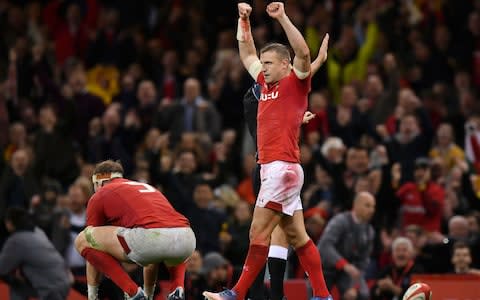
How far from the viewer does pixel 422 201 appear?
19.7 m

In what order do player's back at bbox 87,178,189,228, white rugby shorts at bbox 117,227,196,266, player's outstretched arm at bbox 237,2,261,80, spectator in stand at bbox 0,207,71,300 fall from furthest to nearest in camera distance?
spectator in stand at bbox 0,207,71,300, player's outstretched arm at bbox 237,2,261,80, player's back at bbox 87,178,189,228, white rugby shorts at bbox 117,227,196,266

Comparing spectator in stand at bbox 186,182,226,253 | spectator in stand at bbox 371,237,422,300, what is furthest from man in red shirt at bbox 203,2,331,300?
spectator in stand at bbox 186,182,226,253

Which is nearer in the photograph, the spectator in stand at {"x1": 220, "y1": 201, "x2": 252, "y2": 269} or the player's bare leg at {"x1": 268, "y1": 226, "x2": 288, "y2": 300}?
the player's bare leg at {"x1": 268, "y1": 226, "x2": 288, "y2": 300}

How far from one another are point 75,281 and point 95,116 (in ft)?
15.6

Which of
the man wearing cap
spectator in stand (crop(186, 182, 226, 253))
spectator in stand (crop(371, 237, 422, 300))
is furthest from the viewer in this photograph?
the man wearing cap

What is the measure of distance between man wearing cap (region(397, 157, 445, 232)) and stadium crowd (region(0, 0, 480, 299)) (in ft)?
0.06

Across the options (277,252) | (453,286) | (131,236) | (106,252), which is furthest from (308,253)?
(453,286)

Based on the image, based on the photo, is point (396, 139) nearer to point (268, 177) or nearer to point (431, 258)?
point (431, 258)

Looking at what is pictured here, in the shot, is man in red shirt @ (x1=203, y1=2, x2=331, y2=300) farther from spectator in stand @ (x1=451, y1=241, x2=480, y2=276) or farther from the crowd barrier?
→ spectator in stand @ (x1=451, y1=241, x2=480, y2=276)

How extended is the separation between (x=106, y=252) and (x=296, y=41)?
261 centimetres

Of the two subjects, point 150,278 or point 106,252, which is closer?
point 106,252

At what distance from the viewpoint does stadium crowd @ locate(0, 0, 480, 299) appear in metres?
19.1

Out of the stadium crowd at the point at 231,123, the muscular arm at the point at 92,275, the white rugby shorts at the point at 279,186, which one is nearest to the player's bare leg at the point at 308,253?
the white rugby shorts at the point at 279,186

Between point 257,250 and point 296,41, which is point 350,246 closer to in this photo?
point 257,250
